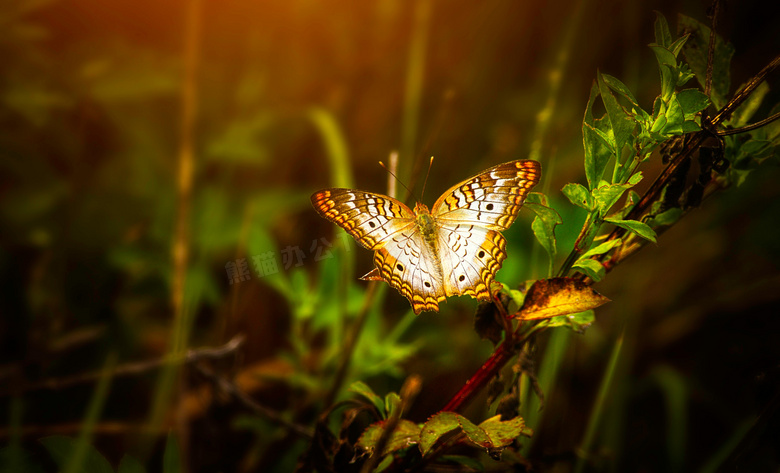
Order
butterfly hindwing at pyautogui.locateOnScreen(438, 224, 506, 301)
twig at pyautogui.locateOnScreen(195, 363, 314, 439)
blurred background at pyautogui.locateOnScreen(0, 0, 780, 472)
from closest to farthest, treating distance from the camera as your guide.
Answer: butterfly hindwing at pyautogui.locateOnScreen(438, 224, 506, 301) → twig at pyautogui.locateOnScreen(195, 363, 314, 439) → blurred background at pyautogui.locateOnScreen(0, 0, 780, 472)

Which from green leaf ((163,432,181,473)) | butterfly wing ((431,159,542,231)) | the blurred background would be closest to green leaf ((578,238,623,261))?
butterfly wing ((431,159,542,231))

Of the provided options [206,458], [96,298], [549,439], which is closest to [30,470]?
[206,458]

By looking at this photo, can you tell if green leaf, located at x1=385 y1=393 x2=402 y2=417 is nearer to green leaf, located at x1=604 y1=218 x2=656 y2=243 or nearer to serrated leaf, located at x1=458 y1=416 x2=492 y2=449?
serrated leaf, located at x1=458 y1=416 x2=492 y2=449

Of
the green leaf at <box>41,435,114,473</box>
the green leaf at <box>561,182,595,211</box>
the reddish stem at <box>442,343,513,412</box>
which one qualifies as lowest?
the green leaf at <box>41,435,114,473</box>

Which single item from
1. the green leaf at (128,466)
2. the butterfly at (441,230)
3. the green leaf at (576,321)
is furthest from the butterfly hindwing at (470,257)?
the green leaf at (128,466)

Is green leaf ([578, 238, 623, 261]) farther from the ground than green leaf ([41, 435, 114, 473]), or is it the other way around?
green leaf ([578, 238, 623, 261])

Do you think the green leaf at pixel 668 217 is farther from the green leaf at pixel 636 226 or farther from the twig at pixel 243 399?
the twig at pixel 243 399
